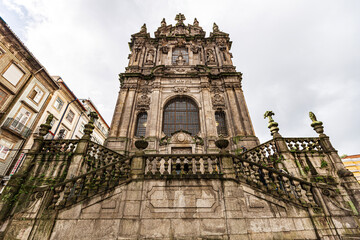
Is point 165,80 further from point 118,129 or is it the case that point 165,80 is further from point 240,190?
point 240,190

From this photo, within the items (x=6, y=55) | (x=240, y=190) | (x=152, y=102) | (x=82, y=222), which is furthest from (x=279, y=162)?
(x=6, y=55)

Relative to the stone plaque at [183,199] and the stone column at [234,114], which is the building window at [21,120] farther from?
the stone column at [234,114]

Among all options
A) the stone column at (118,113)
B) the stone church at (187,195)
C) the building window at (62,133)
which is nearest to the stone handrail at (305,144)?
the stone church at (187,195)

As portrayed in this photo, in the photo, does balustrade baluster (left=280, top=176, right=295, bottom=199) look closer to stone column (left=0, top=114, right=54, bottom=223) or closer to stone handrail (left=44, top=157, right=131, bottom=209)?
stone handrail (left=44, top=157, right=131, bottom=209)

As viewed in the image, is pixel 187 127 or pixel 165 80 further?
pixel 165 80

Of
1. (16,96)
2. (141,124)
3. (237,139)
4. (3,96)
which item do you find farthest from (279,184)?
(16,96)

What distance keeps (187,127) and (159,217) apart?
8.13 m

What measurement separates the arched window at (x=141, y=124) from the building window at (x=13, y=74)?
46.3 ft

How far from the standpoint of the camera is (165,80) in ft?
49.1

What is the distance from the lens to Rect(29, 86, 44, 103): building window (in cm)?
1806

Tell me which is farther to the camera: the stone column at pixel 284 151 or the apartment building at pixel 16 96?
the apartment building at pixel 16 96

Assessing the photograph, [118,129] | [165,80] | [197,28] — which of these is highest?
[197,28]

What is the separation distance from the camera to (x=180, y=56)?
1731cm

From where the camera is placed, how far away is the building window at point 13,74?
15423 millimetres
